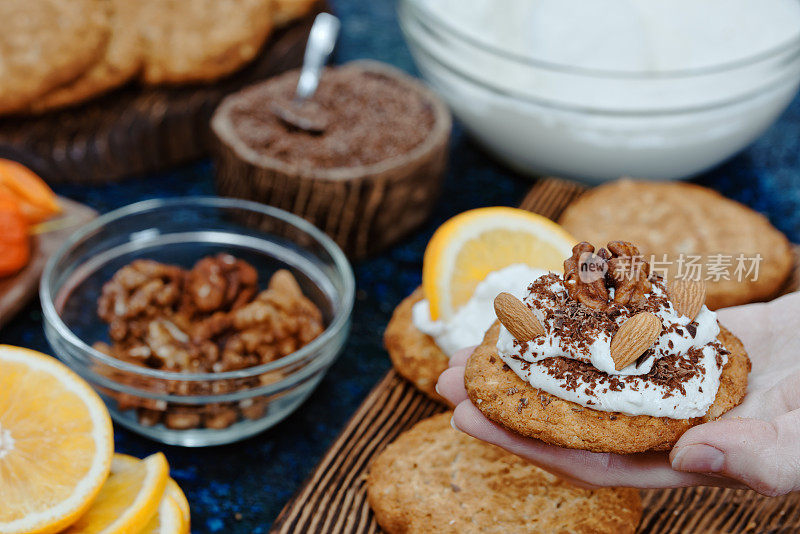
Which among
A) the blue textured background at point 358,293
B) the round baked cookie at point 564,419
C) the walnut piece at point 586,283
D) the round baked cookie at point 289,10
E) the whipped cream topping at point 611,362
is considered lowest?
the blue textured background at point 358,293

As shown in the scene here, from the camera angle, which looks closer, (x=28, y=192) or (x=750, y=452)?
(x=750, y=452)

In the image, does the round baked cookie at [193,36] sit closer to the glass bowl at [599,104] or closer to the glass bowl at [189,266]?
the glass bowl at [599,104]

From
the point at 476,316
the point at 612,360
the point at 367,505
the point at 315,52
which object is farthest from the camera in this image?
the point at 315,52

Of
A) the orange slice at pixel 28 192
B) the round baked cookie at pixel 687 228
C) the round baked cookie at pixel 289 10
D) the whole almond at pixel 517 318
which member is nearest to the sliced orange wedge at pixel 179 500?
the whole almond at pixel 517 318

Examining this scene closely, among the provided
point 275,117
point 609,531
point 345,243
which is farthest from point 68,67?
point 609,531

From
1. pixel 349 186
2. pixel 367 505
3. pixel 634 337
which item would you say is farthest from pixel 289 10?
pixel 634 337

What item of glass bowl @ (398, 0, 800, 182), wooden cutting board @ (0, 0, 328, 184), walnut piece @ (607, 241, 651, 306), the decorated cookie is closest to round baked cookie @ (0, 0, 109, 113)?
wooden cutting board @ (0, 0, 328, 184)

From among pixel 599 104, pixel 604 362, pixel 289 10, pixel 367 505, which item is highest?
pixel 604 362

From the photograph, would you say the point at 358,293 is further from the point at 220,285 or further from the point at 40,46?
the point at 40,46
